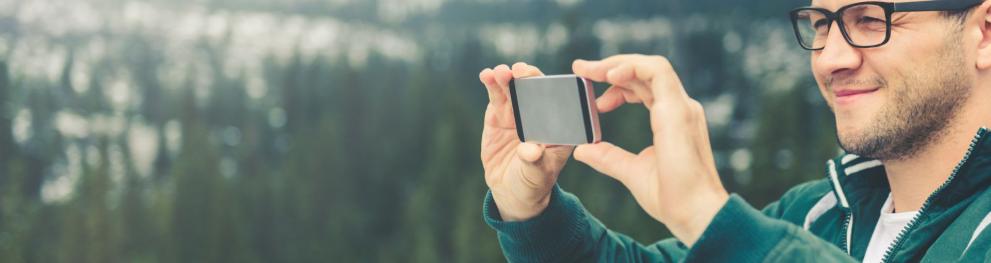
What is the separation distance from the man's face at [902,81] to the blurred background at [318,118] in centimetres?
3790

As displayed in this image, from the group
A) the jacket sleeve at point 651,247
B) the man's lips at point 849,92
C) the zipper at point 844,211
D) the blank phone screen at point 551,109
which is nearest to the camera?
the jacket sleeve at point 651,247

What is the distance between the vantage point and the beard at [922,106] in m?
2.43

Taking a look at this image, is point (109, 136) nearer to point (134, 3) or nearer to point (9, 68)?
point (9, 68)

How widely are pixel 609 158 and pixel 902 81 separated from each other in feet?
2.75

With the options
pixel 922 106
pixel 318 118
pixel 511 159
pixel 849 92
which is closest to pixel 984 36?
pixel 922 106

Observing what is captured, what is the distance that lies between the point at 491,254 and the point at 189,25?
52.9 m

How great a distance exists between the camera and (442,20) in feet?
269

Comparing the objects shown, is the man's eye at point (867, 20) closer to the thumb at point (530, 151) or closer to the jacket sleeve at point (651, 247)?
the jacket sleeve at point (651, 247)

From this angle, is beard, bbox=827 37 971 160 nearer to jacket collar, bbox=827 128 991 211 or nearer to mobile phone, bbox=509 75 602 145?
jacket collar, bbox=827 128 991 211

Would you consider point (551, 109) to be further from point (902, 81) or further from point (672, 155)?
point (902, 81)

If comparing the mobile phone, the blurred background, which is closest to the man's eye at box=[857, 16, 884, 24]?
the mobile phone

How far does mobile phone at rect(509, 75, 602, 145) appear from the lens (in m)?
2.16

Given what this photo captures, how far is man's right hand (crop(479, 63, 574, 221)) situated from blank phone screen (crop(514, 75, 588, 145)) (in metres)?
0.04

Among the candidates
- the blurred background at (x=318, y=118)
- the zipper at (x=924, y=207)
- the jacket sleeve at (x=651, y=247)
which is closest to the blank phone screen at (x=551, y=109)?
the jacket sleeve at (x=651, y=247)
